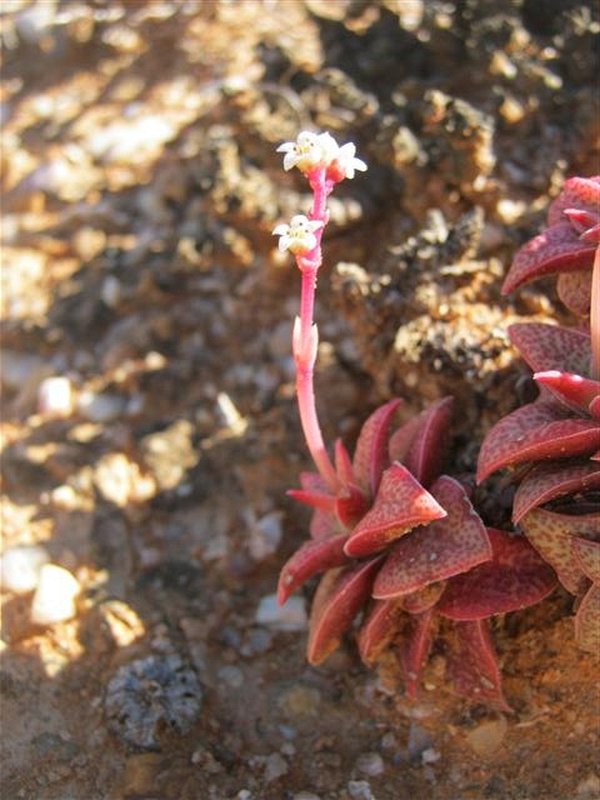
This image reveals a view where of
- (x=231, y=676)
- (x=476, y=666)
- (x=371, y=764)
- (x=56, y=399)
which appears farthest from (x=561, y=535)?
(x=56, y=399)

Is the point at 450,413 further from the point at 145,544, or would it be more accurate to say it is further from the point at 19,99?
the point at 19,99

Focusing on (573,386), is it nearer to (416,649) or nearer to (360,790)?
(416,649)

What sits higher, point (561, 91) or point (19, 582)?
point (561, 91)

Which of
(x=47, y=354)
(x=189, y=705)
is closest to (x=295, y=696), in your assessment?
(x=189, y=705)

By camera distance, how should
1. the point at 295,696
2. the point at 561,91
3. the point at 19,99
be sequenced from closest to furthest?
the point at 295,696
the point at 561,91
the point at 19,99

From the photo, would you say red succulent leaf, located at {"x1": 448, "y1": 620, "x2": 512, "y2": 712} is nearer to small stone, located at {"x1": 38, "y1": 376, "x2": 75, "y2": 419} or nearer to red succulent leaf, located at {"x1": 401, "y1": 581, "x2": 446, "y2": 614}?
red succulent leaf, located at {"x1": 401, "y1": 581, "x2": 446, "y2": 614}

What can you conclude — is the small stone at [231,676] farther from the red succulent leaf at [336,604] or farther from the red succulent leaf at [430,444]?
the red succulent leaf at [430,444]
